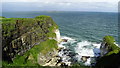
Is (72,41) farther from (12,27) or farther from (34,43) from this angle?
(12,27)

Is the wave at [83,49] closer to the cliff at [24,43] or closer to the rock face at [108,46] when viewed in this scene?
the rock face at [108,46]

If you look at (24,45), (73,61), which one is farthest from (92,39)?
(24,45)

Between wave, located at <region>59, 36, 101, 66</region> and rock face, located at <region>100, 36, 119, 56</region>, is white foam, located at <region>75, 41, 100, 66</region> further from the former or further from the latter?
rock face, located at <region>100, 36, 119, 56</region>

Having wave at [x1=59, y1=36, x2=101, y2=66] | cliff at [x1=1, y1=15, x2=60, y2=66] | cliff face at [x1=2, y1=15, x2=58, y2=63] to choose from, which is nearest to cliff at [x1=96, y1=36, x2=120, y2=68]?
wave at [x1=59, y1=36, x2=101, y2=66]

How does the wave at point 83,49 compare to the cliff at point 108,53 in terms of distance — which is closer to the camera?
the cliff at point 108,53

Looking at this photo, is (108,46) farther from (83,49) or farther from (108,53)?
(83,49)

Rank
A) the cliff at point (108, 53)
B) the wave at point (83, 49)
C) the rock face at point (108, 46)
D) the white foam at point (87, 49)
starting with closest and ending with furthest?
the cliff at point (108, 53) < the rock face at point (108, 46) < the wave at point (83, 49) < the white foam at point (87, 49)

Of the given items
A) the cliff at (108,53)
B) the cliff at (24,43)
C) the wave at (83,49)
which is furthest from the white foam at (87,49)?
the cliff at (24,43)

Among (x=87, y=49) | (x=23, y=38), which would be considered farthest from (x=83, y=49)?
(x=23, y=38)
